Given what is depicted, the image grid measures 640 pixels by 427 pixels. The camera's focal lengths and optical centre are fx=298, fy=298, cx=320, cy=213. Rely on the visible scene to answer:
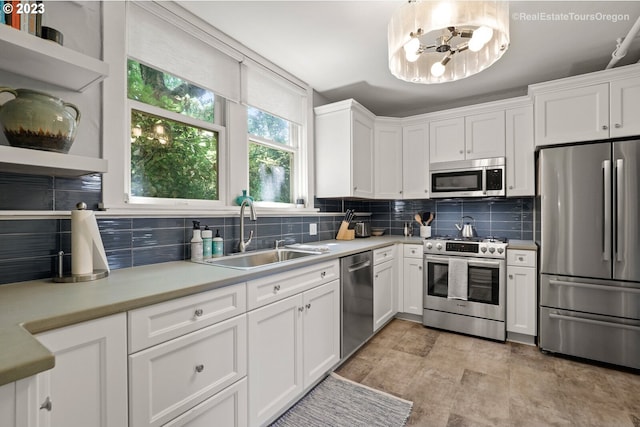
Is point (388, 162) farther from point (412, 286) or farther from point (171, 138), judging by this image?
point (171, 138)

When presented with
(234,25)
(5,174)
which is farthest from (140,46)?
(5,174)

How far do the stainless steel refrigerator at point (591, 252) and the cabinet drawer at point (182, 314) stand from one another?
2.60 meters

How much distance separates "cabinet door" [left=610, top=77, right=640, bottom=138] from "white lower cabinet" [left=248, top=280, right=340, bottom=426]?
254 cm

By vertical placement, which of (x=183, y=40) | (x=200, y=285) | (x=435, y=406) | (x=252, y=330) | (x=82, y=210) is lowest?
(x=435, y=406)

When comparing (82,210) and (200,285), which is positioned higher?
(82,210)

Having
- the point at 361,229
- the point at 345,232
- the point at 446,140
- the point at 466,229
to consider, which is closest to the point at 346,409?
the point at 345,232

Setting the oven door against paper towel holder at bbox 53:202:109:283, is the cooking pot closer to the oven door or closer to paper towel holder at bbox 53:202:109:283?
the oven door

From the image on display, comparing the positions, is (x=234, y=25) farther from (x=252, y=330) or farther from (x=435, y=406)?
(x=435, y=406)

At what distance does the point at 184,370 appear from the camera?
4.09 ft

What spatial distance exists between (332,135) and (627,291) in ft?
9.12

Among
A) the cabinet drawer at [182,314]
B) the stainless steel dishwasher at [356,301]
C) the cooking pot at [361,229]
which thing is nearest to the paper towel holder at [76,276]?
the cabinet drawer at [182,314]

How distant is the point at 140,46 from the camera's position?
5.81 ft

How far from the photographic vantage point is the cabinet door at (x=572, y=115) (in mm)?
2426

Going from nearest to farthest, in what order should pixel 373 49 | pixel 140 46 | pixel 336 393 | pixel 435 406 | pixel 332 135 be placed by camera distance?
pixel 140 46 → pixel 435 406 → pixel 336 393 → pixel 373 49 → pixel 332 135
